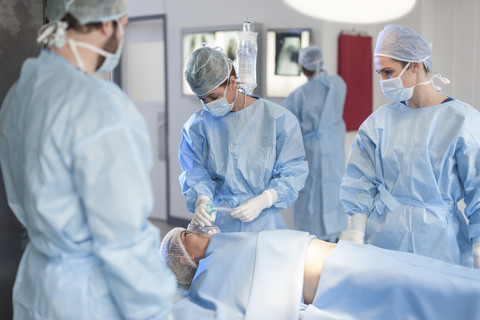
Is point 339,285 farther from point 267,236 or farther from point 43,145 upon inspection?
point 43,145

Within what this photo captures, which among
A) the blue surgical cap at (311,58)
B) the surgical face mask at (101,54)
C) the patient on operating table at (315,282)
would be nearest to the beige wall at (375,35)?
the blue surgical cap at (311,58)

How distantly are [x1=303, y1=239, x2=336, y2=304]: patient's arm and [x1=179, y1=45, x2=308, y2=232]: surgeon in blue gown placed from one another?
30 centimetres

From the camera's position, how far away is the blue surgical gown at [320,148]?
12.2 feet

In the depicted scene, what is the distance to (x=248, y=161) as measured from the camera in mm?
2217

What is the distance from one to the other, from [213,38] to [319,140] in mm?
1232

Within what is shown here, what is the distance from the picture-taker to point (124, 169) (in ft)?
3.64

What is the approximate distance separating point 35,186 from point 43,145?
0.32ft

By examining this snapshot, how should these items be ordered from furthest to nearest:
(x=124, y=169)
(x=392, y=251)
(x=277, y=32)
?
1. (x=277, y=32)
2. (x=392, y=251)
3. (x=124, y=169)

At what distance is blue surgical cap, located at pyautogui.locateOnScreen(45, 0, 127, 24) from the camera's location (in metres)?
1.18

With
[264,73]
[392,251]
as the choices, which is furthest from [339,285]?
[264,73]

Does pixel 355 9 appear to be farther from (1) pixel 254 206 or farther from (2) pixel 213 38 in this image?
(1) pixel 254 206

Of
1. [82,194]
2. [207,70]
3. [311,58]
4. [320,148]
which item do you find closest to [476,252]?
[207,70]

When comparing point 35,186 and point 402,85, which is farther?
point 402,85

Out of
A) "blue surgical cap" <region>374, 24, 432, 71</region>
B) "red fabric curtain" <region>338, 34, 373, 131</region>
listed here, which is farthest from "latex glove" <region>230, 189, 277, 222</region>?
"red fabric curtain" <region>338, 34, 373, 131</region>
